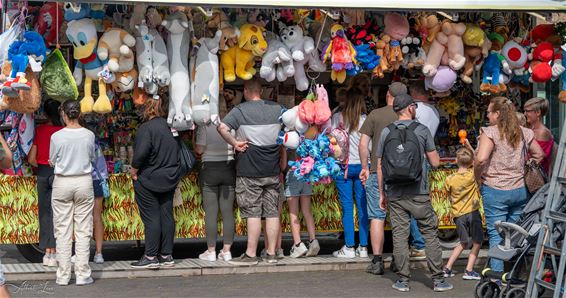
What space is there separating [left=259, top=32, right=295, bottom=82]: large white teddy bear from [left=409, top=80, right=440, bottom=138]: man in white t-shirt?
4.57 ft

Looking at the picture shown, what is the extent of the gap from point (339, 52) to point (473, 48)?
151 centimetres

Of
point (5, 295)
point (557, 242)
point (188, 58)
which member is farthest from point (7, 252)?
point (557, 242)

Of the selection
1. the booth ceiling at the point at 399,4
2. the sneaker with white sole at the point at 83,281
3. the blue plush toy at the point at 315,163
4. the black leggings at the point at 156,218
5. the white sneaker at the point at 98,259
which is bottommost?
the sneaker with white sole at the point at 83,281

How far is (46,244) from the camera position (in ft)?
33.0

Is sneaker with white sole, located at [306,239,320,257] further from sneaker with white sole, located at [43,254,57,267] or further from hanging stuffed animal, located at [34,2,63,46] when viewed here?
hanging stuffed animal, located at [34,2,63,46]

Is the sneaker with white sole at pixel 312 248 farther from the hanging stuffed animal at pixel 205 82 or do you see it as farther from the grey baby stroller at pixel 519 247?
the grey baby stroller at pixel 519 247

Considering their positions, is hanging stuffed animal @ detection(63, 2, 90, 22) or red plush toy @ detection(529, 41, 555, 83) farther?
red plush toy @ detection(529, 41, 555, 83)

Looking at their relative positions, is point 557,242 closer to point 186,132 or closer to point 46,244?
point 186,132

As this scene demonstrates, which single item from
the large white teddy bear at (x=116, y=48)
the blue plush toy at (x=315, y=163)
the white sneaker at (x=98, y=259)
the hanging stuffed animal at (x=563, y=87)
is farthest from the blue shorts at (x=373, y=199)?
the white sneaker at (x=98, y=259)

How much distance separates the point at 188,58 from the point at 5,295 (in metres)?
3.56

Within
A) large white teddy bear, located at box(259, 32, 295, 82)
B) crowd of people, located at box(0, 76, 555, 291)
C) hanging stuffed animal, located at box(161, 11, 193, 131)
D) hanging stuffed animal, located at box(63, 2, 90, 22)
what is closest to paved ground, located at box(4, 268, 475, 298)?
crowd of people, located at box(0, 76, 555, 291)

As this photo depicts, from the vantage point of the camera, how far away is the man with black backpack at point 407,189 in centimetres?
905

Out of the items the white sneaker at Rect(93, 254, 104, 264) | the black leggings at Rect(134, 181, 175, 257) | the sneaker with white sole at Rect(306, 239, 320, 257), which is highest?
the black leggings at Rect(134, 181, 175, 257)

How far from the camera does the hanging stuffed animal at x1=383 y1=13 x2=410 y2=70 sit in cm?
1032
